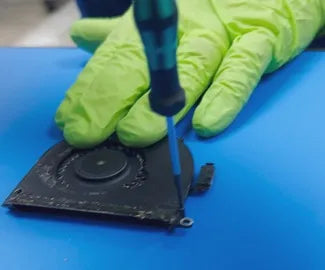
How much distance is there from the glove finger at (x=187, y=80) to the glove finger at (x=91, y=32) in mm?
197

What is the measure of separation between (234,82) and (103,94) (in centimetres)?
20

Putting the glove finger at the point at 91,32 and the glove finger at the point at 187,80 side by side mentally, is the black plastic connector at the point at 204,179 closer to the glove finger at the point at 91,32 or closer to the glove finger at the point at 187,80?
the glove finger at the point at 187,80

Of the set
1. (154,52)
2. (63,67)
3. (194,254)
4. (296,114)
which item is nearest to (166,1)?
(154,52)

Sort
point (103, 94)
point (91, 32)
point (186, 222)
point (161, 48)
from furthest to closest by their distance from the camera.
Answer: point (91, 32), point (103, 94), point (186, 222), point (161, 48)

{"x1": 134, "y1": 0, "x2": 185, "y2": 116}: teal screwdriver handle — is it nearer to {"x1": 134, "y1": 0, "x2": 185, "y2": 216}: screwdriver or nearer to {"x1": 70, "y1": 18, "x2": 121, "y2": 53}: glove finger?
{"x1": 134, "y1": 0, "x2": 185, "y2": 216}: screwdriver

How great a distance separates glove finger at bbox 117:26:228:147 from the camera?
A: 67cm

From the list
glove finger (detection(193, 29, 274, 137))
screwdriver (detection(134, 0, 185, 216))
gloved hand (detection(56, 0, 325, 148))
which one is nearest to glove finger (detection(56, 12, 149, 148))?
gloved hand (detection(56, 0, 325, 148))

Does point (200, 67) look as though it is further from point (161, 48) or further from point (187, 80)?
point (161, 48)

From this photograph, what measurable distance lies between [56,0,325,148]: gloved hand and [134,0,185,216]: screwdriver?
22 cm

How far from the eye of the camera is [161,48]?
1.41ft

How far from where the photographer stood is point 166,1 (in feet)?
1.34

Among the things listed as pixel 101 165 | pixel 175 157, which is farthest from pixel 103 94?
pixel 175 157

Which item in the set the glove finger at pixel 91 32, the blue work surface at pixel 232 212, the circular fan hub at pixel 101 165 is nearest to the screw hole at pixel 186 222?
the blue work surface at pixel 232 212

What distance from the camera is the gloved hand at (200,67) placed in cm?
69
